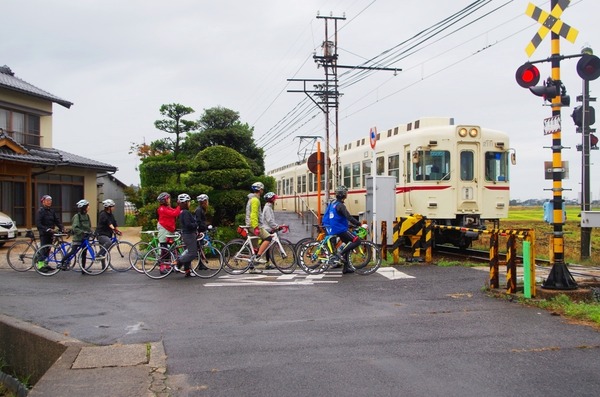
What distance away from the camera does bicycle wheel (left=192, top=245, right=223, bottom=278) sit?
433 inches

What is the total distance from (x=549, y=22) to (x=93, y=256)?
9.42 m

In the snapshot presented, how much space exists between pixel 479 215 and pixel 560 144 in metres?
6.58

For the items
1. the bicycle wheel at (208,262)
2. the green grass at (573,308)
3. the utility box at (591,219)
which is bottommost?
the green grass at (573,308)

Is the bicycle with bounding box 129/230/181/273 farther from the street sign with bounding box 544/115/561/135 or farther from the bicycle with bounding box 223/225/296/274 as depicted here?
the street sign with bounding box 544/115/561/135

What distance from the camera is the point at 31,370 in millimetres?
6281

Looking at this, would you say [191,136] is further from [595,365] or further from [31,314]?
[595,365]

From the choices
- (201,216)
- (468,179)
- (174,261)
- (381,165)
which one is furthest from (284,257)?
(381,165)

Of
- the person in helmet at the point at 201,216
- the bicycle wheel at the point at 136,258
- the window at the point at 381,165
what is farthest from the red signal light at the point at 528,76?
the window at the point at 381,165

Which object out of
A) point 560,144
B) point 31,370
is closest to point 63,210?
point 31,370

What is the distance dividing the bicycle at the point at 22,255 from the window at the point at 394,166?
9132 mm

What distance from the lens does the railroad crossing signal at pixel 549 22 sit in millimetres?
7828

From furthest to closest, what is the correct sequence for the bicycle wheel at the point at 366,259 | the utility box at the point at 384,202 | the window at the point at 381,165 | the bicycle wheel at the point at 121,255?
the window at the point at 381,165 < the utility box at the point at 384,202 < the bicycle wheel at the point at 121,255 < the bicycle wheel at the point at 366,259

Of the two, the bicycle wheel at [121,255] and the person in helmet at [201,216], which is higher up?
the person in helmet at [201,216]

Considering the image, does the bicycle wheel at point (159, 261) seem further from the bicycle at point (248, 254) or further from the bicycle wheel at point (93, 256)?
the bicycle wheel at point (93, 256)
